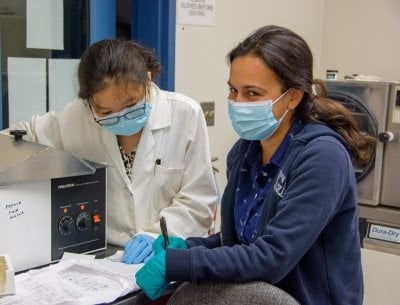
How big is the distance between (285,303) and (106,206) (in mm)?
711

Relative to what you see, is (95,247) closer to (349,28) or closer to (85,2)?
(85,2)

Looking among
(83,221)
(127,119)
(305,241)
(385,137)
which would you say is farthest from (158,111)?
(385,137)

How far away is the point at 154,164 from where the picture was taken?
164 cm

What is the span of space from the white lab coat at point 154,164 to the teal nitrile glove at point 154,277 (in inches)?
13.6

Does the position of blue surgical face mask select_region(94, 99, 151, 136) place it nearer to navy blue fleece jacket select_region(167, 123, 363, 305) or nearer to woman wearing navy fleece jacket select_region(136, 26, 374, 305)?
woman wearing navy fleece jacket select_region(136, 26, 374, 305)

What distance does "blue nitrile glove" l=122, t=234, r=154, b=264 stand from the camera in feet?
4.77

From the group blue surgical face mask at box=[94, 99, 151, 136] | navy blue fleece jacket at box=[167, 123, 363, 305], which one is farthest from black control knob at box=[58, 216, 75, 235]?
navy blue fleece jacket at box=[167, 123, 363, 305]

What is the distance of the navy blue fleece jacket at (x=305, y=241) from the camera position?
3.74 feet

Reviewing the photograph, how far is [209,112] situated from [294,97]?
3.94 feet

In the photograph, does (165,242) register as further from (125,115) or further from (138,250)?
(125,115)

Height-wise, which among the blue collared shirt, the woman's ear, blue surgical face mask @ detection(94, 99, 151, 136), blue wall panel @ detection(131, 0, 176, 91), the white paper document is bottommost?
the white paper document

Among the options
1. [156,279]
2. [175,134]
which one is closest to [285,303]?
[156,279]

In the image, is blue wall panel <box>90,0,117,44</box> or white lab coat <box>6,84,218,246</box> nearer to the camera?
Answer: white lab coat <box>6,84,218,246</box>

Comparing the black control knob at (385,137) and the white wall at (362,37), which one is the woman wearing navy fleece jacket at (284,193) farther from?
the white wall at (362,37)
